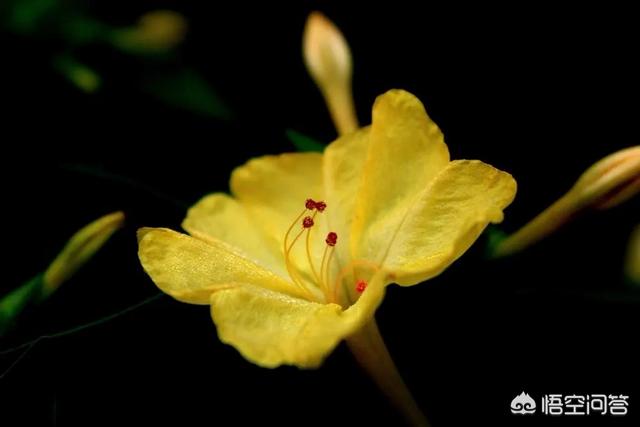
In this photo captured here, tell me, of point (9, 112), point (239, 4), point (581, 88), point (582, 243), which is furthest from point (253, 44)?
point (582, 243)

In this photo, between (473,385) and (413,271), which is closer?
(413,271)

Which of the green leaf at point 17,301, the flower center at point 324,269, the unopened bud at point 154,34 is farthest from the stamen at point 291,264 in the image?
the unopened bud at point 154,34

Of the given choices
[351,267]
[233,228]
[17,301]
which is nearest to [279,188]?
[233,228]

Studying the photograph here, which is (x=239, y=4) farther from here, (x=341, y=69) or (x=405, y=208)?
(x=405, y=208)

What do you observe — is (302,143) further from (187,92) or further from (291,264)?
(187,92)

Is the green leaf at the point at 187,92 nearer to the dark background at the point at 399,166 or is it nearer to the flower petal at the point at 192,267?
the dark background at the point at 399,166

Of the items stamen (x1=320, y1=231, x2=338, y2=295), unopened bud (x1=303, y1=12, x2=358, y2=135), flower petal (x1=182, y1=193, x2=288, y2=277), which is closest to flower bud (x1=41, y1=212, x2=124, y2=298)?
flower petal (x1=182, y1=193, x2=288, y2=277)
